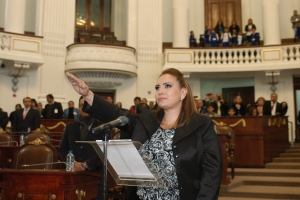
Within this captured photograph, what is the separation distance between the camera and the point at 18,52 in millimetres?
11047

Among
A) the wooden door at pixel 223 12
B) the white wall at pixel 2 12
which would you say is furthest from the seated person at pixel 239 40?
the white wall at pixel 2 12

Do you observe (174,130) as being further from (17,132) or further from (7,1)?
(7,1)

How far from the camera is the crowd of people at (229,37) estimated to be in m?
13.0

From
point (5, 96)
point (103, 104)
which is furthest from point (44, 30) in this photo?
point (103, 104)

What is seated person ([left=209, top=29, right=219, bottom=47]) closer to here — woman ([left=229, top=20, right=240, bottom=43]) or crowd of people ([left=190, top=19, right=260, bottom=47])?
crowd of people ([left=190, top=19, right=260, bottom=47])

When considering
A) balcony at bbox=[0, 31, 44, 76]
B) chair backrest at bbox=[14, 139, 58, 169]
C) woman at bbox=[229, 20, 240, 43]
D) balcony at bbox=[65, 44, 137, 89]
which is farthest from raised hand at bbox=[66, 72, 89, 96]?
woman at bbox=[229, 20, 240, 43]

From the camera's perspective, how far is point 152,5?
43.9ft

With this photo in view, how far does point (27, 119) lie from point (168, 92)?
6.59m

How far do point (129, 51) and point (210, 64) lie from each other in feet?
9.44

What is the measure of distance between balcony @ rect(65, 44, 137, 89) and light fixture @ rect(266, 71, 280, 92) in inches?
184

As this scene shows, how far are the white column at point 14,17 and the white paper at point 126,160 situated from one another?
1050 centimetres

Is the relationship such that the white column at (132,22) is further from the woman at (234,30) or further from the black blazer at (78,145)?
the black blazer at (78,145)

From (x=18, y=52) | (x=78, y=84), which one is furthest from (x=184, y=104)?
(x=18, y=52)

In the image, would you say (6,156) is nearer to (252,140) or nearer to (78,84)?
(78,84)
